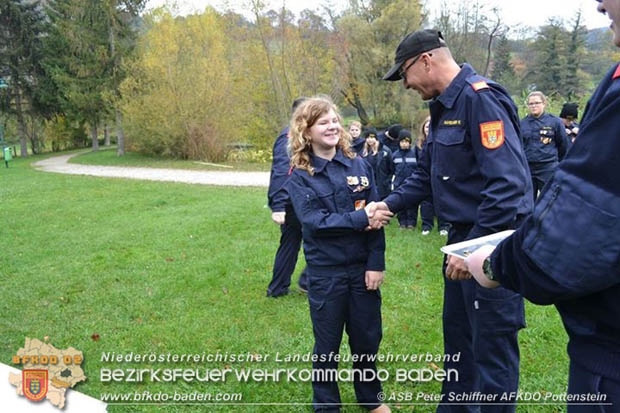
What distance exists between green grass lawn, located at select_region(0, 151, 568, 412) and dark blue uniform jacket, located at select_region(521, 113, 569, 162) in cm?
208

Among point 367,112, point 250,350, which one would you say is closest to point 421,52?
point 250,350

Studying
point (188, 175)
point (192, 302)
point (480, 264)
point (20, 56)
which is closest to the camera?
point (480, 264)

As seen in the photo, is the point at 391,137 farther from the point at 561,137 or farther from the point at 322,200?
the point at 322,200

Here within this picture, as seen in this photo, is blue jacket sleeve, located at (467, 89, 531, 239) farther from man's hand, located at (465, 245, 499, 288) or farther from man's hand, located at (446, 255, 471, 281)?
man's hand, located at (465, 245, 499, 288)

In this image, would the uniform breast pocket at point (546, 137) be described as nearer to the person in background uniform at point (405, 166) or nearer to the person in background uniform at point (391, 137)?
the person in background uniform at point (405, 166)

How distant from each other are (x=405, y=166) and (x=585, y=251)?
745 centimetres

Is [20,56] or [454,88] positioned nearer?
[454,88]

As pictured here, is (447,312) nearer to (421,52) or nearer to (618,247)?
(421,52)

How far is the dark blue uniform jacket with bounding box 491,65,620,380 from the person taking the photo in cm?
110

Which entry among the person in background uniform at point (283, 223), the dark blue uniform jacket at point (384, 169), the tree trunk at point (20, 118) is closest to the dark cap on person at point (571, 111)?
the dark blue uniform jacket at point (384, 169)

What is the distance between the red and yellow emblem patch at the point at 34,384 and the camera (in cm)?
242

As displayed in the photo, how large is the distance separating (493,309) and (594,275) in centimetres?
115

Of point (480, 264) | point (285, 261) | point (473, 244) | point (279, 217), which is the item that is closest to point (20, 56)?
point (285, 261)

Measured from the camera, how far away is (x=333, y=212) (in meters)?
2.75
